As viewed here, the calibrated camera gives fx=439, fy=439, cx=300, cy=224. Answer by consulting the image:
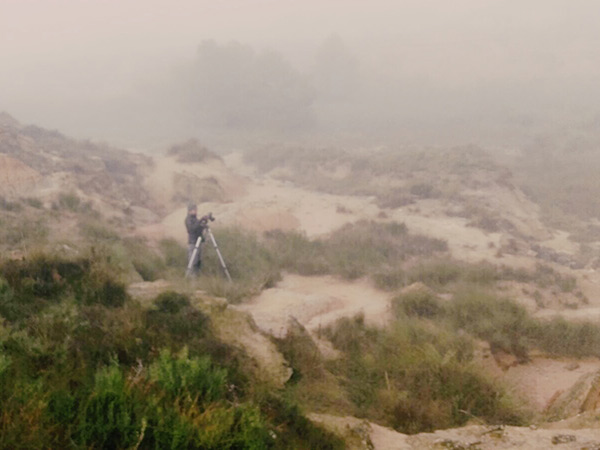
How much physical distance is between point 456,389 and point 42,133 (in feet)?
106

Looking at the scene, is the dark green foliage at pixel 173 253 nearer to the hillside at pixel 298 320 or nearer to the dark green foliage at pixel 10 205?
the hillside at pixel 298 320

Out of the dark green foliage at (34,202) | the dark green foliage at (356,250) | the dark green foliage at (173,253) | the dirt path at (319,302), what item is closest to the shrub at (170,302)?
the dirt path at (319,302)

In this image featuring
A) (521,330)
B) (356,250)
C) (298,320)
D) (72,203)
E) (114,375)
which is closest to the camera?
(114,375)

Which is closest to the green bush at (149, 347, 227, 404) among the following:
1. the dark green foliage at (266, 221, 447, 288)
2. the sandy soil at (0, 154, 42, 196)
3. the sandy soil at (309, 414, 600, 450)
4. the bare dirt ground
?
the sandy soil at (309, 414, 600, 450)

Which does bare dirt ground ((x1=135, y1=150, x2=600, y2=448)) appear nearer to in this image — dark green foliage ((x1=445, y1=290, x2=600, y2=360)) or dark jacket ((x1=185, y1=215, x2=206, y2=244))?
dark green foliage ((x1=445, y1=290, x2=600, y2=360))

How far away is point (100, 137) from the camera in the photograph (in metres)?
54.6

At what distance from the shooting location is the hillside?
11.0ft

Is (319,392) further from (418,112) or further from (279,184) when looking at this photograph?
(418,112)

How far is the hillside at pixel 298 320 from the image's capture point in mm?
3352

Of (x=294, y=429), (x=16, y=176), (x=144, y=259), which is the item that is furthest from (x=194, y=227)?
(x=16, y=176)

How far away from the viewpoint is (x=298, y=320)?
30.0 ft

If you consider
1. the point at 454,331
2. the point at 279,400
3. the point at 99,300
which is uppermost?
the point at 99,300

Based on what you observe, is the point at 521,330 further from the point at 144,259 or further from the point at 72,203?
the point at 72,203

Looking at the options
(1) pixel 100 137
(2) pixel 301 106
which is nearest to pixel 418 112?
(2) pixel 301 106
